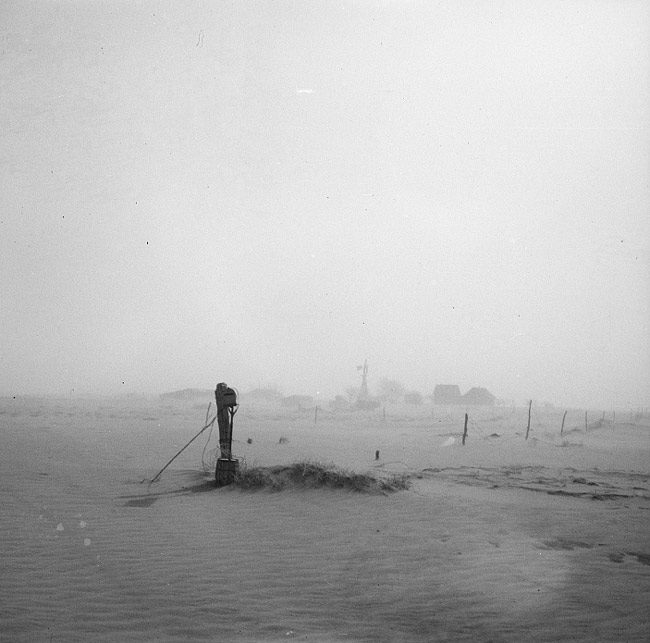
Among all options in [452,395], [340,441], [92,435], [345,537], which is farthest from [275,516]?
[452,395]

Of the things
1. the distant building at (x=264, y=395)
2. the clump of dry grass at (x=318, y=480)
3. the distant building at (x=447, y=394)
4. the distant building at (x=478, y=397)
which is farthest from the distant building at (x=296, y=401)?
the clump of dry grass at (x=318, y=480)

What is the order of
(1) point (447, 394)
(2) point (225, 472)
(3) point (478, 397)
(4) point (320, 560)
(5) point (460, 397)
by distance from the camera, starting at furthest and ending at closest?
(1) point (447, 394)
(5) point (460, 397)
(3) point (478, 397)
(2) point (225, 472)
(4) point (320, 560)

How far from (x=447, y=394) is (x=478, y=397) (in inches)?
229

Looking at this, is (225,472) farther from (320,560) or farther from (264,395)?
(264,395)

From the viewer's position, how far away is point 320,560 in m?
7.46

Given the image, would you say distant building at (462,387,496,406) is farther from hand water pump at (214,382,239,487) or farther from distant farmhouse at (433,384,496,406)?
hand water pump at (214,382,239,487)

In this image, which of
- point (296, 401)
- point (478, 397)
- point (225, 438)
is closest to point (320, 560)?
point (225, 438)

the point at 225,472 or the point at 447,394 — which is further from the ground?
the point at 225,472

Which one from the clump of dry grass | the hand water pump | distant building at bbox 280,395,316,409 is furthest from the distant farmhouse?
the hand water pump

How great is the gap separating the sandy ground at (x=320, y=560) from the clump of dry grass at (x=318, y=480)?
0.42m

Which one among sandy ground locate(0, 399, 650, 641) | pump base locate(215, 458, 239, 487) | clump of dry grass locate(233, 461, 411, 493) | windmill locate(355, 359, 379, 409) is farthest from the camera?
windmill locate(355, 359, 379, 409)

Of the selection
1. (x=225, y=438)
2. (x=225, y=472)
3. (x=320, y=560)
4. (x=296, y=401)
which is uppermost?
(x=225, y=438)

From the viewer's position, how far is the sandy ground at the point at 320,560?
541 centimetres

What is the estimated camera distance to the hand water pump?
41.4 ft
